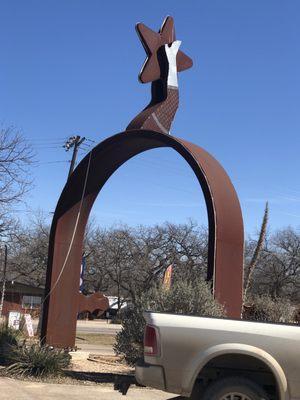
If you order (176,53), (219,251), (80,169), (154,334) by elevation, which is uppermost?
(176,53)

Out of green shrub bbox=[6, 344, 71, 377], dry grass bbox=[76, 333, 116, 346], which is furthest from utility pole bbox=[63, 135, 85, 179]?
green shrub bbox=[6, 344, 71, 377]

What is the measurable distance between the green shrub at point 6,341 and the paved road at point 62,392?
1.25 meters

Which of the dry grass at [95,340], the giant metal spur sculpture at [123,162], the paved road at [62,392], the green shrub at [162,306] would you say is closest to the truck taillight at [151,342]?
the paved road at [62,392]

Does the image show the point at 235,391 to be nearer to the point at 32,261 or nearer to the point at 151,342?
the point at 151,342

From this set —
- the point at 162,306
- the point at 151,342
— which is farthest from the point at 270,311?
the point at 151,342

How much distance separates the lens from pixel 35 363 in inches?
413

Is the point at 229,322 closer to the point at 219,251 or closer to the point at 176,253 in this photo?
the point at 219,251

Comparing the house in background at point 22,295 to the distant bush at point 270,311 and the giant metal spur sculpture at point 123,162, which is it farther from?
the giant metal spur sculpture at point 123,162

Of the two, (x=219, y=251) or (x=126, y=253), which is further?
(x=126, y=253)

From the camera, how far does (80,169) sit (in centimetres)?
1374

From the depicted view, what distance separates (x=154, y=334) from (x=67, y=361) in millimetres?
5264

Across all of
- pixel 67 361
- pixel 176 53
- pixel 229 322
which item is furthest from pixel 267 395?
pixel 176 53

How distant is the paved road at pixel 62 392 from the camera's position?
8664 millimetres

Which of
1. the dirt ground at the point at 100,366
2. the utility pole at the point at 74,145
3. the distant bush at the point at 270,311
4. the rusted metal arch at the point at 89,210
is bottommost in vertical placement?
the dirt ground at the point at 100,366
